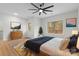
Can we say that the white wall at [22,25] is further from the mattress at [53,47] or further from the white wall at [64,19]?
the mattress at [53,47]

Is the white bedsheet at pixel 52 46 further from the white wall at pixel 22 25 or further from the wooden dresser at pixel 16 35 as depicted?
the wooden dresser at pixel 16 35

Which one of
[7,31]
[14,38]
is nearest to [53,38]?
[14,38]

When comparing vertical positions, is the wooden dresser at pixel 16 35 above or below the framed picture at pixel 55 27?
below

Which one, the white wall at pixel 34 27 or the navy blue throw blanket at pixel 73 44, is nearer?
the navy blue throw blanket at pixel 73 44

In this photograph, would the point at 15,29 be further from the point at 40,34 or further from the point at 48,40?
the point at 48,40

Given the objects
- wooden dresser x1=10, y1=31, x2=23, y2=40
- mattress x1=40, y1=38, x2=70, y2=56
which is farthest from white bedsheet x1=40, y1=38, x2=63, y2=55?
wooden dresser x1=10, y1=31, x2=23, y2=40

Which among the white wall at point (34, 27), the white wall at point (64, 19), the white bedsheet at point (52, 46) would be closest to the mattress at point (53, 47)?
the white bedsheet at point (52, 46)

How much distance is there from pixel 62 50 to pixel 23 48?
2.13 feet

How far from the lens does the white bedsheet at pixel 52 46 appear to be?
61.6 inches

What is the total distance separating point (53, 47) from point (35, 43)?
0.31 m

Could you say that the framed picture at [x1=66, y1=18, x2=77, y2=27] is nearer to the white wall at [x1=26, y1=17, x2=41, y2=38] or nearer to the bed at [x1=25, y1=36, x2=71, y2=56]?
the bed at [x1=25, y1=36, x2=71, y2=56]

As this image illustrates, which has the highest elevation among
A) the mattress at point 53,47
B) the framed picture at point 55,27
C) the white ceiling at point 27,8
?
the white ceiling at point 27,8

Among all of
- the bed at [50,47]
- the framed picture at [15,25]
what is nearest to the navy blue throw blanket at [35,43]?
the bed at [50,47]

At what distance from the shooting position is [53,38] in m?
1.65
